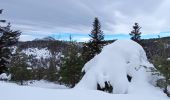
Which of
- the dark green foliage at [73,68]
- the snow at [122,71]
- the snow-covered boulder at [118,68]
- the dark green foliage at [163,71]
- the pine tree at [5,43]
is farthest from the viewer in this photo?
the dark green foliage at [73,68]

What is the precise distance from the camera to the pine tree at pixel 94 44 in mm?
44469

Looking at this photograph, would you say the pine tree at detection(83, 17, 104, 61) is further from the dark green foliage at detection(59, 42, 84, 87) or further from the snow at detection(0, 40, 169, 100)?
the snow at detection(0, 40, 169, 100)

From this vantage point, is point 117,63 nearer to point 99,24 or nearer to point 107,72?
point 107,72

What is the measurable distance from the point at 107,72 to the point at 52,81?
55.8 m

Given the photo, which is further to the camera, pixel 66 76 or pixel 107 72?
pixel 66 76

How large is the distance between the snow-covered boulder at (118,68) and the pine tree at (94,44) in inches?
740

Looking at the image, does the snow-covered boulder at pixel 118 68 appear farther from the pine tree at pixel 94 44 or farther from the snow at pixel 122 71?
the pine tree at pixel 94 44

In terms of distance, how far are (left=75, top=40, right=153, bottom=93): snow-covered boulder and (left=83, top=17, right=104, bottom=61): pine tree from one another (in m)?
18.8

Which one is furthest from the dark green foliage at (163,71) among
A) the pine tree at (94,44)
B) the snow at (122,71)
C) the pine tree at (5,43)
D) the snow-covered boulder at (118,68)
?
the pine tree at (5,43)

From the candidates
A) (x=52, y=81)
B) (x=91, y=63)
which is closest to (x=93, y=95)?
(x=91, y=63)

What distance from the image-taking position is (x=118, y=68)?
2364cm

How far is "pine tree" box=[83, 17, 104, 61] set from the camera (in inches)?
1751

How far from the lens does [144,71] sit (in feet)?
78.9

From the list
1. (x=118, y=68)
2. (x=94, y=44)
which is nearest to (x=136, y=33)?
(x=94, y=44)
